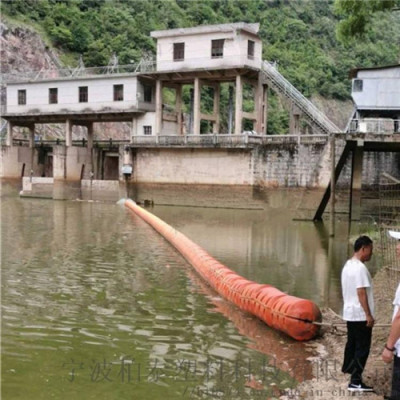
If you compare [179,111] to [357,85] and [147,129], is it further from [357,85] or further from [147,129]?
[357,85]

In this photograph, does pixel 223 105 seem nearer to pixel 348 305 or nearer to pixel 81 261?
pixel 81 261

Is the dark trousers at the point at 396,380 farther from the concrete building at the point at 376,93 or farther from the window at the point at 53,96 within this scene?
the window at the point at 53,96

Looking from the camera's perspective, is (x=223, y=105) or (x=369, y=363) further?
(x=223, y=105)

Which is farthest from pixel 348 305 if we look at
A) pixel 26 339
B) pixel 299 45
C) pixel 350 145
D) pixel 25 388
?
pixel 299 45

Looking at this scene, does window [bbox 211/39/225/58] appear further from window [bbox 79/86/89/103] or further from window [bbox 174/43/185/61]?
window [bbox 79/86/89/103]

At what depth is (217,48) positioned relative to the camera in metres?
36.1

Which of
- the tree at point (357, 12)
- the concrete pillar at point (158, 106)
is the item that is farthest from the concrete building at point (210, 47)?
the tree at point (357, 12)

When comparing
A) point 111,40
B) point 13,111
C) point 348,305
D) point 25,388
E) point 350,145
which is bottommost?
point 25,388

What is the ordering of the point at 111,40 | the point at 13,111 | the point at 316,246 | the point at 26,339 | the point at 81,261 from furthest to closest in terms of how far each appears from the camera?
the point at 111,40, the point at 13,111, the point at 316,246, the point at 81,261, the point at 26,339

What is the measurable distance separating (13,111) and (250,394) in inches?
1698

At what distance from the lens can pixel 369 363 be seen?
6.80m

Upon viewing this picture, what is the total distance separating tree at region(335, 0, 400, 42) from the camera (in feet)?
60.3

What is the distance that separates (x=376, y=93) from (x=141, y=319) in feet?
85.9

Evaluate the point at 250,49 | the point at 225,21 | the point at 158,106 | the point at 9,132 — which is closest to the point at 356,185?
the point at 250,49
